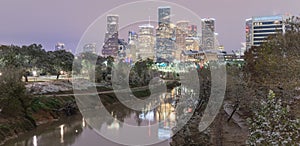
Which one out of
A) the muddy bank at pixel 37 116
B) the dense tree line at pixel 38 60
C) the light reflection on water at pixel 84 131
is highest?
the dense tree line at pixel 38 60

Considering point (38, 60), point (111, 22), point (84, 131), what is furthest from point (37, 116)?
point (38, 60)

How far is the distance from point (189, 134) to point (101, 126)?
9.79 m

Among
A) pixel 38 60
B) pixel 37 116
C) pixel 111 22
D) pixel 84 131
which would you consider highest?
pixel 111 22

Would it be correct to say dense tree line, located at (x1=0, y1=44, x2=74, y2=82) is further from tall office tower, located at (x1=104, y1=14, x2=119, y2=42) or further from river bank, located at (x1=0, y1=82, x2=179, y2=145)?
tall office tower, located at (x1=104, y1=14, x2=119, y2=42)

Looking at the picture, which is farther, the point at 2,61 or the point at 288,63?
the point at 2,61

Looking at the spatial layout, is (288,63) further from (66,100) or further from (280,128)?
(66,100)

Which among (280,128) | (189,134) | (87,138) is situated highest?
(280,128)

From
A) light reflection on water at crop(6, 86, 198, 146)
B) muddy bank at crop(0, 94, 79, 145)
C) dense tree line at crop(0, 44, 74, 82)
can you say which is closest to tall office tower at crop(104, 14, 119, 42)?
light reflection on water at crop(6, 86, 198, 146)

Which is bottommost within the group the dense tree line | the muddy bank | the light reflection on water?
the light reflection on water

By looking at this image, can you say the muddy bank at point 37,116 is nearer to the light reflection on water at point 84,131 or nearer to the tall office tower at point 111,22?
the light reflection on water at point 84,131

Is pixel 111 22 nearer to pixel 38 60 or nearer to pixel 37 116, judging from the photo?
pixel 37 116

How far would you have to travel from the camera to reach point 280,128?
21.0 ft

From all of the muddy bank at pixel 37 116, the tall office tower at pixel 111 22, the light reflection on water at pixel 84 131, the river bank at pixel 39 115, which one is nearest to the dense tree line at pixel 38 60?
the river bank at pixel 39 115

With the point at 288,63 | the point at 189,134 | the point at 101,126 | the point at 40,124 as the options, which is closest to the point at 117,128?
the point at 101,126
